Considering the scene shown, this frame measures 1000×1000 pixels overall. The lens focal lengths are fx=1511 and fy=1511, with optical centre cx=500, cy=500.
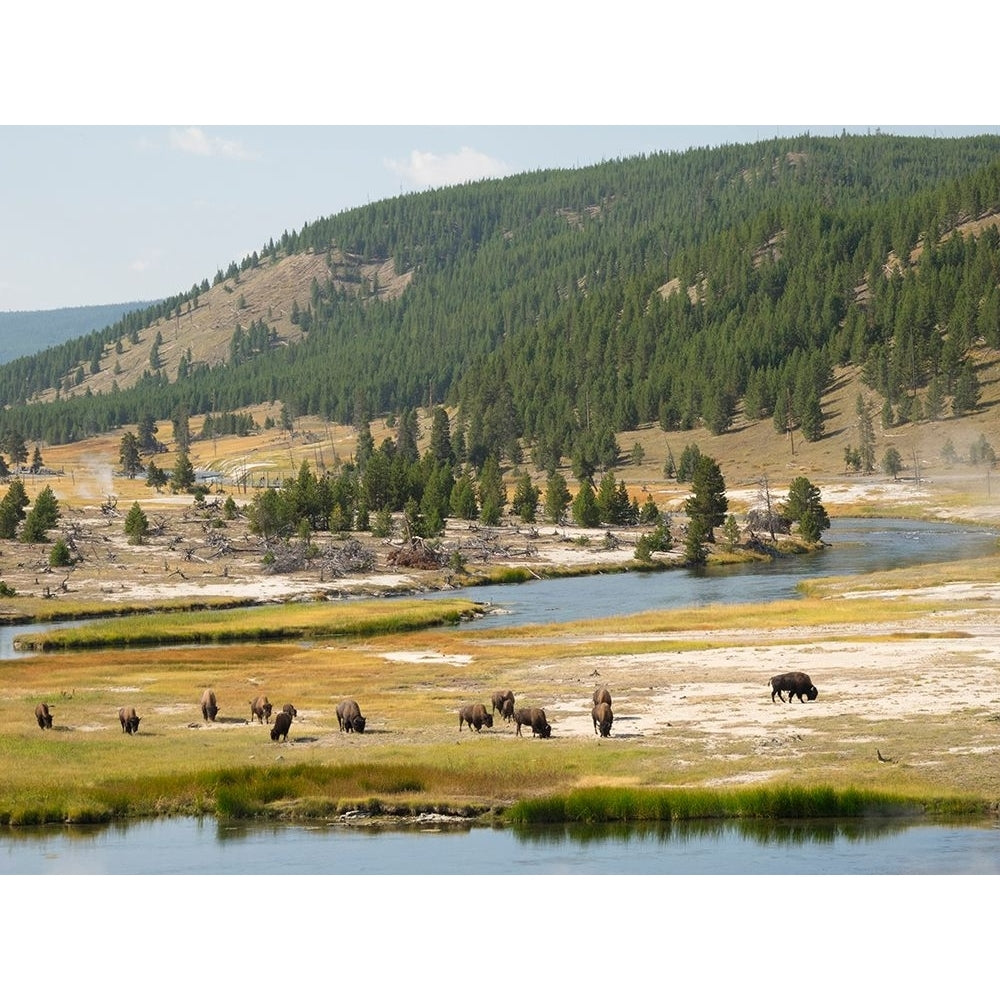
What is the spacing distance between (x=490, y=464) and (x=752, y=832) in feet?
453

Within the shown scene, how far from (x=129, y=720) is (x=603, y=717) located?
1680 centimetres

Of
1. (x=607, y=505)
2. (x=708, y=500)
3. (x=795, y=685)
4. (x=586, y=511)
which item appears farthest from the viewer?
(x=607, y=505)

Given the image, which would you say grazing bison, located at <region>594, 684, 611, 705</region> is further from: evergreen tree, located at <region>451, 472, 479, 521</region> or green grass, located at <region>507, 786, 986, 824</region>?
evergreen tree, located at <region>451, 472, 479, 521</region>

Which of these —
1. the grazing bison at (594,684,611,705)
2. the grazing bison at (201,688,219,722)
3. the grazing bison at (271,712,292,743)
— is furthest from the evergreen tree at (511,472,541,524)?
the grazing bison at (271,712,292,743)

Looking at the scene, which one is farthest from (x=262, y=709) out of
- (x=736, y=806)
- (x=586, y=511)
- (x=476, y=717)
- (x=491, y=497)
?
(x=491, y=497)

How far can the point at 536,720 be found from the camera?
51.0 m

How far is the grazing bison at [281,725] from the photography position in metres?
51.2

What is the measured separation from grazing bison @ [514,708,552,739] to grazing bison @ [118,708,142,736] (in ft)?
44.6

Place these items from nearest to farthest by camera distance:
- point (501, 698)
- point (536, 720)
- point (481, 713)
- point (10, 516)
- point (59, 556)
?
point (536, 720) < point (481, 713) < point (501, 698) < point (59, 556) < point (10, 516)

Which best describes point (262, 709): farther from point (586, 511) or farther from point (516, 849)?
point (586, 511)

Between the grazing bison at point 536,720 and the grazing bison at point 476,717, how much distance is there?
159cm

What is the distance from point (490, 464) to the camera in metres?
176

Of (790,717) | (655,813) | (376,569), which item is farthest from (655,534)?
(655,813)

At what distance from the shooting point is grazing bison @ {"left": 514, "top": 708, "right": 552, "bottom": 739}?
51062mm
